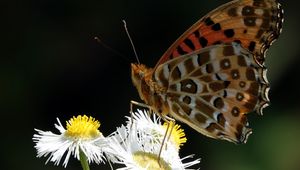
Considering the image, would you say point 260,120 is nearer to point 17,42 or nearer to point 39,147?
point 17,42

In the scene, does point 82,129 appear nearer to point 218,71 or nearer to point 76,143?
point 76,143

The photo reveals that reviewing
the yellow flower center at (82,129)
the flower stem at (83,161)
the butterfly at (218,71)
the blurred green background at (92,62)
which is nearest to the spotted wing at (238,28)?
the butterfly at (218,71)

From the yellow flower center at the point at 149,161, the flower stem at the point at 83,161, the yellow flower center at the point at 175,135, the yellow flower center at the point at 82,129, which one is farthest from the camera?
the yellow flower center at the point at 175,135

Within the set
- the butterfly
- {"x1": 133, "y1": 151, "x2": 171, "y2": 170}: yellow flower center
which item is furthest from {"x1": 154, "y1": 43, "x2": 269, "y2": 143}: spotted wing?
{"x1": 133, "y1": 151, "x2": 171, "y2": 170}: yellow flower center

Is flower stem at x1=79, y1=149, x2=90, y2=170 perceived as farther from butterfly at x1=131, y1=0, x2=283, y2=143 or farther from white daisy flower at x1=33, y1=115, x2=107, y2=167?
butterfly at x1=131, y1=0, x2=283, y2=143

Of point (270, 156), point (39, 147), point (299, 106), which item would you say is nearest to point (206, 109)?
point (39, 147)

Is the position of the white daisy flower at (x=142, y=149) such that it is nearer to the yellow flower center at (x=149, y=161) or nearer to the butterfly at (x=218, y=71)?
the yellow flower center at (x=149, y=161)

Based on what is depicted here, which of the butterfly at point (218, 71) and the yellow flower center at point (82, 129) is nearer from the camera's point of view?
the yellow flower center at point (82, 129)

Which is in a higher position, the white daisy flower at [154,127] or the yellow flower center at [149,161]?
the white daisy flower at [154,127]
